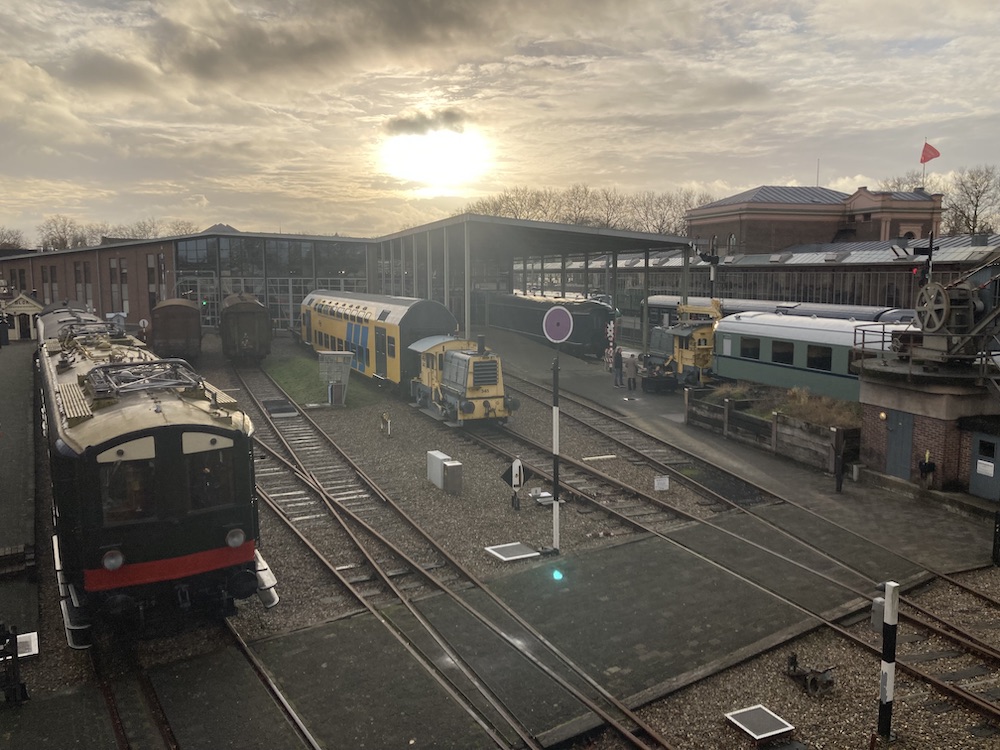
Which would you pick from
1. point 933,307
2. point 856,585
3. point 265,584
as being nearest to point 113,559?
point 265,584

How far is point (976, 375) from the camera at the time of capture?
17.3 metres

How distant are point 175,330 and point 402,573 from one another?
28.2 m

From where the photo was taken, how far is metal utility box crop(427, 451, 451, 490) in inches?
699

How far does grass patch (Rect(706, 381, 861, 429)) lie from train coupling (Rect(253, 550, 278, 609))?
15.9 meters

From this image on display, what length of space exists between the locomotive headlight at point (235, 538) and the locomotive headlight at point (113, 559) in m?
1.34

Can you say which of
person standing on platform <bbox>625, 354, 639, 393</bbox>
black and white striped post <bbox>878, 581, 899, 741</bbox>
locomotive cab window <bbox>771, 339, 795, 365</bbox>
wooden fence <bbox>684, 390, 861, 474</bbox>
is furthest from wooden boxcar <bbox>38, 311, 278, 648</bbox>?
person standing on platform <bbox>625, 354, 639, 393</bbox>

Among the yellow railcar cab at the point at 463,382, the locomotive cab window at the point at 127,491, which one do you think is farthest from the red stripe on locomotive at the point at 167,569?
the yellow railcar cab at the point at 463,382

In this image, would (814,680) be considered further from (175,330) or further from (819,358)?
(175,330)

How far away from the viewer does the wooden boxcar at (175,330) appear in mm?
35938

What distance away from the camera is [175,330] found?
36.3 m

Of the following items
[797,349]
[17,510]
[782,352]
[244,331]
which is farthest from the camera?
[244,331]

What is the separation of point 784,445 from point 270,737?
56.9 feet

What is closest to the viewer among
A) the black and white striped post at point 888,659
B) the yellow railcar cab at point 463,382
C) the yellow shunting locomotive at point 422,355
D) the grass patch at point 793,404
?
the black and white striped post at point 888,659

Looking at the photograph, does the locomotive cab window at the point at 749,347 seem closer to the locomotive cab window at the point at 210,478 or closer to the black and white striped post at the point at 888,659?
the black and white striped post at the point at 888,659
